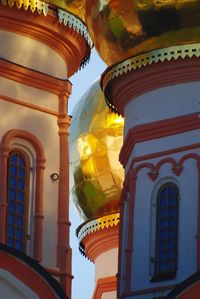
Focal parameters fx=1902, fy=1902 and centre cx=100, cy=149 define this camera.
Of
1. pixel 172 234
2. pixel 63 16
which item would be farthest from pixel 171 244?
pixel 63 16

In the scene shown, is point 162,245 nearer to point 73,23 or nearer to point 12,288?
point 12,288

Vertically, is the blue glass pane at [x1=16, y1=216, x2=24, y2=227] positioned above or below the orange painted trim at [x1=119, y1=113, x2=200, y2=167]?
below

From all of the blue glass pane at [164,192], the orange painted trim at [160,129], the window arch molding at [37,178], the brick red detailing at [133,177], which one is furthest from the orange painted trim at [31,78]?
the blue glass pane at [164,192]

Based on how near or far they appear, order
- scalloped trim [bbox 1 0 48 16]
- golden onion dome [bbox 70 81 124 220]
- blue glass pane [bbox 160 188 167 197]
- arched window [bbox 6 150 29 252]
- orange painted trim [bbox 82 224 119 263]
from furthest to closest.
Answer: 1. orange painted trim [bbox 82 224 119 263]
2. golden onion dome [bbox 70 81 124 220]
3. scalloped trim [bbox 1 0 48 16]
4. blue glass pane [bbox 160 188 167 197]
5. arched window [bbox 6 150 29 252]

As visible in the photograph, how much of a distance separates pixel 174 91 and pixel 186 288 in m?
2.81

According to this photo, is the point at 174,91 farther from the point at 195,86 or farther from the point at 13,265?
the point at 13,265

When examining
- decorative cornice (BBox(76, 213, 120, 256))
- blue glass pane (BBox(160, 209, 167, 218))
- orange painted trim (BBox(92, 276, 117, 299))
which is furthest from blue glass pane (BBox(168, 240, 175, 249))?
orange painted trim (BBox(92, 276, 117, 299))

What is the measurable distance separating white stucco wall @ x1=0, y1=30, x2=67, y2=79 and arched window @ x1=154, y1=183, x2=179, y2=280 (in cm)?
191

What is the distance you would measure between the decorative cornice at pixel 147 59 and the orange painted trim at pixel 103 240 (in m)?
3.06

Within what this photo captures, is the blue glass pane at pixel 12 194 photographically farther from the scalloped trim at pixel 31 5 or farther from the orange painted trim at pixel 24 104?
the scalloped trim at pixel 31 5

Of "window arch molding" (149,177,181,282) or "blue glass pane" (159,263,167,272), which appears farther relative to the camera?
"window arch molding" (149,177,181,282)

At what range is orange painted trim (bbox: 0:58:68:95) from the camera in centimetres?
2142

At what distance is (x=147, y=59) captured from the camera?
2158 centimetres

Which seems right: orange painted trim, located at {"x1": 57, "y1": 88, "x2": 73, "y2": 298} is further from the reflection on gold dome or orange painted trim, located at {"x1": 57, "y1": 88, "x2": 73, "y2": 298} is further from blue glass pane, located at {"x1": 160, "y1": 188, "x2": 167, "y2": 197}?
blue glass pane, located at {"x1": 160, "y1": 188, "x2": 167, "y2": 197}
